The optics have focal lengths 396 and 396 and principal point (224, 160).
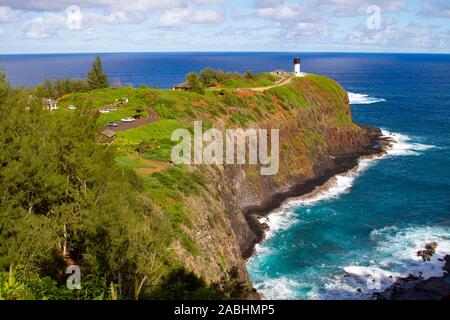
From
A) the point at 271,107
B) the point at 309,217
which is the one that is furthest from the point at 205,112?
the point at 309,217

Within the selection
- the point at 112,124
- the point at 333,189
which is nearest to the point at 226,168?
the point at 112,124

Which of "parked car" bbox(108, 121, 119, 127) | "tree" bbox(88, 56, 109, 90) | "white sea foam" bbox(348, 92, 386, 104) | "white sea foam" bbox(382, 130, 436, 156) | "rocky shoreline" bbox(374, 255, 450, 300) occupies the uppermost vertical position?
"tree" bbox(88, 56, 109, 90)

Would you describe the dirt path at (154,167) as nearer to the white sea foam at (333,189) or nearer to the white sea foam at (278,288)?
the white sea foam at (333,189)

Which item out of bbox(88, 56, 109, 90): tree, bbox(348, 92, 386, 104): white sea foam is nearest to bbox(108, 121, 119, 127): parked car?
bbox(88, 56, 109, 90): tree

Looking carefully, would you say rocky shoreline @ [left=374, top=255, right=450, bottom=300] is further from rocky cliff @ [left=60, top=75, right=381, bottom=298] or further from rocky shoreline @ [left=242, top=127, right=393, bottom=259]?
rocky shoreline @ [left=242, top=127, right=393, bottom=259]

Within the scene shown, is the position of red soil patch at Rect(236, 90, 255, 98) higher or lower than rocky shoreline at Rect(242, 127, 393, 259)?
higher

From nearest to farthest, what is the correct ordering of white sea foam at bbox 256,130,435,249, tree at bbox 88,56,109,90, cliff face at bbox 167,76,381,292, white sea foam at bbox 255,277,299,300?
white sea foam at bbox 255,277,299,300 → cliff face at bbox 167,76,381,292 → white sea foam at bbox 256,130,435,249 → tree at bbox 88,56,109,90

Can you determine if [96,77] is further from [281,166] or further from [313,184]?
[313,184]
